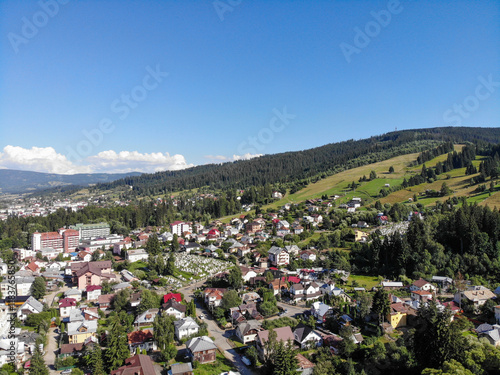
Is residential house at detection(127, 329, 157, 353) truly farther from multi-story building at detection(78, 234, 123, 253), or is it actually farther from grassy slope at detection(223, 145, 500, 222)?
grassy slope at detection(223, 145, 500, 222)

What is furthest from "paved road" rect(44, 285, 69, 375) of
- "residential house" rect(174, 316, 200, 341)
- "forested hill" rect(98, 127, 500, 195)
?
"forested hill" rect(98, 127, 500, 195)

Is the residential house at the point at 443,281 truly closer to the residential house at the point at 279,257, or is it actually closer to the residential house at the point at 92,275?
the residential house at the point at 279,257

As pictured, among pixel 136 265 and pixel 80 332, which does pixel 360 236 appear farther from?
pixel 80 332

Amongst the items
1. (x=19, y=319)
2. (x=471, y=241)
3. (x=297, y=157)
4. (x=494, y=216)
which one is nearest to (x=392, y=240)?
(x=471, y=241)

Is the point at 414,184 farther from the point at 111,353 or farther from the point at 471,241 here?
the point at 111,353

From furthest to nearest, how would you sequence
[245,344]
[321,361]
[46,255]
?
[46,255] < [245,344] < [321,361]
